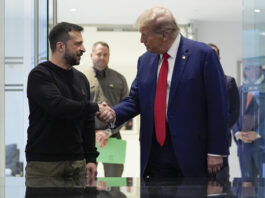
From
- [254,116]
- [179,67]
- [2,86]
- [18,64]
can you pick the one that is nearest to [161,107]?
[179,67]

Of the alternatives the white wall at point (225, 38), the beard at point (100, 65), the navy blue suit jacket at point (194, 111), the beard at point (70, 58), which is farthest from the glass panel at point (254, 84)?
the white wall at point (225, 38)

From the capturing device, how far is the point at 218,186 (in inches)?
72.6

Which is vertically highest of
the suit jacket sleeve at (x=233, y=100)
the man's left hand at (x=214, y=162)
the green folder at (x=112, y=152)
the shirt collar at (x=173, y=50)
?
the shirt collar at (x=173, y=50)

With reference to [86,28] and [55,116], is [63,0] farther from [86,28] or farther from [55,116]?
[55,116]

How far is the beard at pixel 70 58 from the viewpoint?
3.00 meters

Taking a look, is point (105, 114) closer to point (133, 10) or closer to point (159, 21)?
point (159, 21)

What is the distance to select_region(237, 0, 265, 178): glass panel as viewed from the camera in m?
4.50

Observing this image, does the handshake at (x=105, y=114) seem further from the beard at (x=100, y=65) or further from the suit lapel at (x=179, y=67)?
the beard at (x=100, y=65)

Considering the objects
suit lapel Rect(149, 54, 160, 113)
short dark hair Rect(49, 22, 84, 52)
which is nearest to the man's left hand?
suit lapel Rect(149, 54, 160, 113)

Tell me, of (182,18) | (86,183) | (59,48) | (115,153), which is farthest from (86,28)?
(86,183)

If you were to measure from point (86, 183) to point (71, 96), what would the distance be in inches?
39.6

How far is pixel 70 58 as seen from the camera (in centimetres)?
301

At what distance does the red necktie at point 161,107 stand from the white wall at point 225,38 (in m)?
9.14

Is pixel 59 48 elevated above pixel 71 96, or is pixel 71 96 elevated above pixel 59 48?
pixel 59 48
